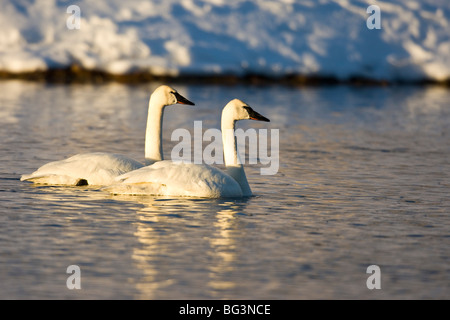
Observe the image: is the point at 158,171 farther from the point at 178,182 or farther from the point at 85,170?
the point at 85,170

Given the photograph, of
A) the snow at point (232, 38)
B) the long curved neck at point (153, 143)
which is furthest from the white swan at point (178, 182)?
the snow at point (232, 38)

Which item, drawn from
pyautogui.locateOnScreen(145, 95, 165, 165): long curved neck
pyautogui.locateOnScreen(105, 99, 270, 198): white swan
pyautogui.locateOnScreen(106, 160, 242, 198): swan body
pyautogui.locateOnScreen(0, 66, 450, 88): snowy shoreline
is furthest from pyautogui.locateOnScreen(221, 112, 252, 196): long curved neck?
pyautogui.locateOnScreen(0, 66, 450, 88): snowy shoreline

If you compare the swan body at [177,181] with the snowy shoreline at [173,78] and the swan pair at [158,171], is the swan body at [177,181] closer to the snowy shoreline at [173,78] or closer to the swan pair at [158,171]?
the swan pair at [158,171]

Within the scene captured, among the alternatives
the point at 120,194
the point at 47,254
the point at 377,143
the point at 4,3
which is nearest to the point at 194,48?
the point at 4,3

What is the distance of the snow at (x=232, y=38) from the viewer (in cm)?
2950

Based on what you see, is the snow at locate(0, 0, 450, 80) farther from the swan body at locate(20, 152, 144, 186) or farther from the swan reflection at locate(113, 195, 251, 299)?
the swan reflection at locate(113, 195, 251, 299)

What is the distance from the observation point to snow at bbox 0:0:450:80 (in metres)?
29.5

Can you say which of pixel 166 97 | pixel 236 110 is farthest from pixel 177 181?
pixel 166 97

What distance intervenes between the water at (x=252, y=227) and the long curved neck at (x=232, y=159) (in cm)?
25

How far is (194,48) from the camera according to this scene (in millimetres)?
30062

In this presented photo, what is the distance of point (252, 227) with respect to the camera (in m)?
9.21

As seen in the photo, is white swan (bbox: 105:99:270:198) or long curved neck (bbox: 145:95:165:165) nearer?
white swan (bbox: 105:99:270:198)

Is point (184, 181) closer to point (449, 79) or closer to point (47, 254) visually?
point (47, 254)

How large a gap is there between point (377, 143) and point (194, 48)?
1425 cm
